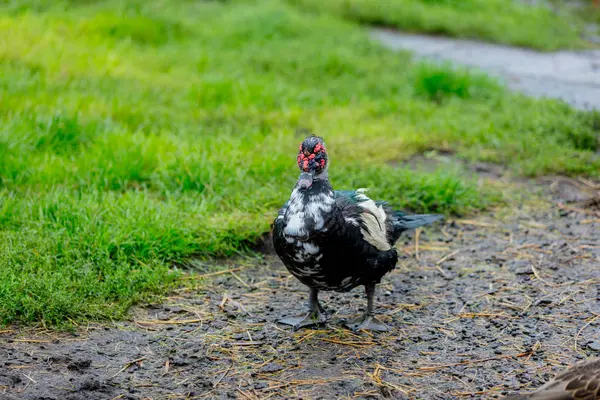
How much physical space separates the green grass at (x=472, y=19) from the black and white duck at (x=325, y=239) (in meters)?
6.80

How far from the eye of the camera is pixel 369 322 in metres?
4.34

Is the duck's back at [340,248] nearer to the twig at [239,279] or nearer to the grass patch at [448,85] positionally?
the twig at [239,279]

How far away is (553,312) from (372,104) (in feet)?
12.7

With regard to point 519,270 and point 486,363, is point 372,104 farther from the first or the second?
point 486,363

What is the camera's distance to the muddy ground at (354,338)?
3734 mm

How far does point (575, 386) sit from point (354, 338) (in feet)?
4.59

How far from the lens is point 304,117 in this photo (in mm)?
7527

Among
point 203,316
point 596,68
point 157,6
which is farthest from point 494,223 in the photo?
point 157,6

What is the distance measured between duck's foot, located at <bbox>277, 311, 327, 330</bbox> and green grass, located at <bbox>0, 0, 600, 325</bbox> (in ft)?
2.73

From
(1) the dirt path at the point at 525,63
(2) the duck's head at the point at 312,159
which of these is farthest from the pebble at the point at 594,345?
(1) the dirt path at the point at 525,63

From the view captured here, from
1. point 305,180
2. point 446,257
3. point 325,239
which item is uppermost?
point 305,180

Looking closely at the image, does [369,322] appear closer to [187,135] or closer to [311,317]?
[311,317]

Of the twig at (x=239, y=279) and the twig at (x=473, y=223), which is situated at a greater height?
the twig at (x=473, y=223)

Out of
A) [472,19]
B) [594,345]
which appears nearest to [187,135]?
[594,345]
